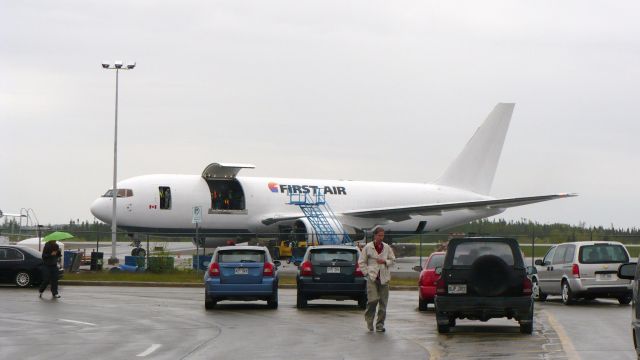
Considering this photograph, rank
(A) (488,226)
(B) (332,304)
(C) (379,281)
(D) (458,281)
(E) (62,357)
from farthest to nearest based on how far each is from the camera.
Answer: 1. (A) (488,226)
2. (B) (332,304)
3. (C) (379,281)
4. (D) (458,281)
5. (E) (62,357)

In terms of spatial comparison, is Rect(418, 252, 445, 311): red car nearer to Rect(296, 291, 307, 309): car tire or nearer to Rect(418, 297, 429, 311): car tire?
Rect(418, 297, 429, 311): car tire

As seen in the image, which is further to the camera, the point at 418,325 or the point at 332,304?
the point at 332,304

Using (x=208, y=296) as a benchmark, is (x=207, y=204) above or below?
above

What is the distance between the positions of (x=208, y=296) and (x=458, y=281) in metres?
7.48

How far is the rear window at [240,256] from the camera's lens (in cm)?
2434

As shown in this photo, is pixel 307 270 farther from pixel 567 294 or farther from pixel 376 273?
pixel 567 294

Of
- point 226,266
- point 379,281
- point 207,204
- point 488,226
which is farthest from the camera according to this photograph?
point 488,226

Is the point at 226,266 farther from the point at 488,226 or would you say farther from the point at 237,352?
the point at 488,226

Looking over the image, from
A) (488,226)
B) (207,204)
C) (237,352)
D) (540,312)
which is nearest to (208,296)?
(540,312)

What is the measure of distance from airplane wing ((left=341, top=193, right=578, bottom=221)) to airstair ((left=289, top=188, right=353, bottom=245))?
120 cm

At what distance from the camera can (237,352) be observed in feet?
50.2

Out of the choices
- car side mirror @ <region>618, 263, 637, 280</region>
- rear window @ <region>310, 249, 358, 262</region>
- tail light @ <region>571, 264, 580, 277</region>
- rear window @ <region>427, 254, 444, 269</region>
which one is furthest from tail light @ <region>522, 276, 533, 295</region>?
tail light @ <region>571, 264, 580, 277</region>

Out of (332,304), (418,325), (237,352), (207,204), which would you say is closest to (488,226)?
Result: (207,204)

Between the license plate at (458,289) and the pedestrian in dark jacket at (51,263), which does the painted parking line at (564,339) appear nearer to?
the license plate at (458,289)
